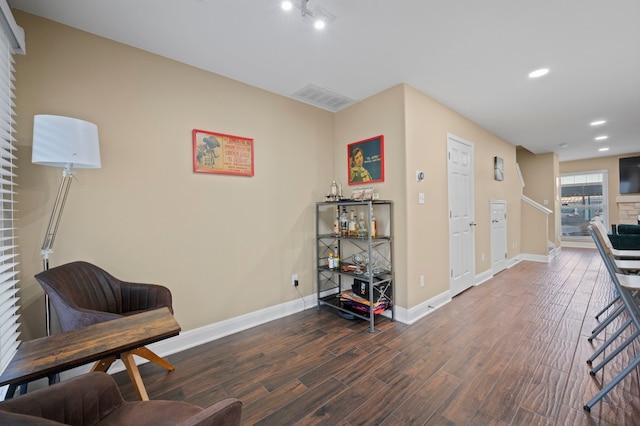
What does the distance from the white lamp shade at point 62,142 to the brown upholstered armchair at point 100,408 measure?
4.10 feet

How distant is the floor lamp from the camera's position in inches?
58.7

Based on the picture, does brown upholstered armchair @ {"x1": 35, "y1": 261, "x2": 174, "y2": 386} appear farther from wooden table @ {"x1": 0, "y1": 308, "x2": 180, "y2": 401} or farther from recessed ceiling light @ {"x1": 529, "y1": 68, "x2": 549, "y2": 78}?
recessed ceiling light @ {"x1": 529, "y1": 68, "x2": 549, "y2": 78}

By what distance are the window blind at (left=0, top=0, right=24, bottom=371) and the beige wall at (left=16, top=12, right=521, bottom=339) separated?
7 centimetres

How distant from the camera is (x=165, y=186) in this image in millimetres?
2260

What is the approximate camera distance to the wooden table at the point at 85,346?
3.35ft

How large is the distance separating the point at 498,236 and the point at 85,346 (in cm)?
566

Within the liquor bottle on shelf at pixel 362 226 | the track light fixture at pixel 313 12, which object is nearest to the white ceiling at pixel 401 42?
the track light fixture at pixel 313 12

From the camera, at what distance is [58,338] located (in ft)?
4.18

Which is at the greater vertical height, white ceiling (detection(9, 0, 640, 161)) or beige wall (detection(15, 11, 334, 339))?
white ceiling (detection(9, 0, 640, 161))

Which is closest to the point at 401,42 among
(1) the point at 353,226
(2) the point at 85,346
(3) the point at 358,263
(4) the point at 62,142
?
(1) the point at 353,226

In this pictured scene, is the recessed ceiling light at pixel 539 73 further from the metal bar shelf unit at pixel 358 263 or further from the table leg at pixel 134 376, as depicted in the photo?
the table leg at pixel 134 376

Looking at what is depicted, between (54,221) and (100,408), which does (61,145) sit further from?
(100,408)

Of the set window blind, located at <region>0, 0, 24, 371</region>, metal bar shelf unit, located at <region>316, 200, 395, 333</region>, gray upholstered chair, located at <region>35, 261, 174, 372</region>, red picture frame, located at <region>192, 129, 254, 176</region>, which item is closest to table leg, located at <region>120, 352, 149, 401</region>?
gray upholstered chair, located at <region>35, 261, 174, 372</region>

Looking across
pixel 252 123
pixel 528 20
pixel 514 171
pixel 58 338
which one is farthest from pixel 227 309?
pixel 514 171
